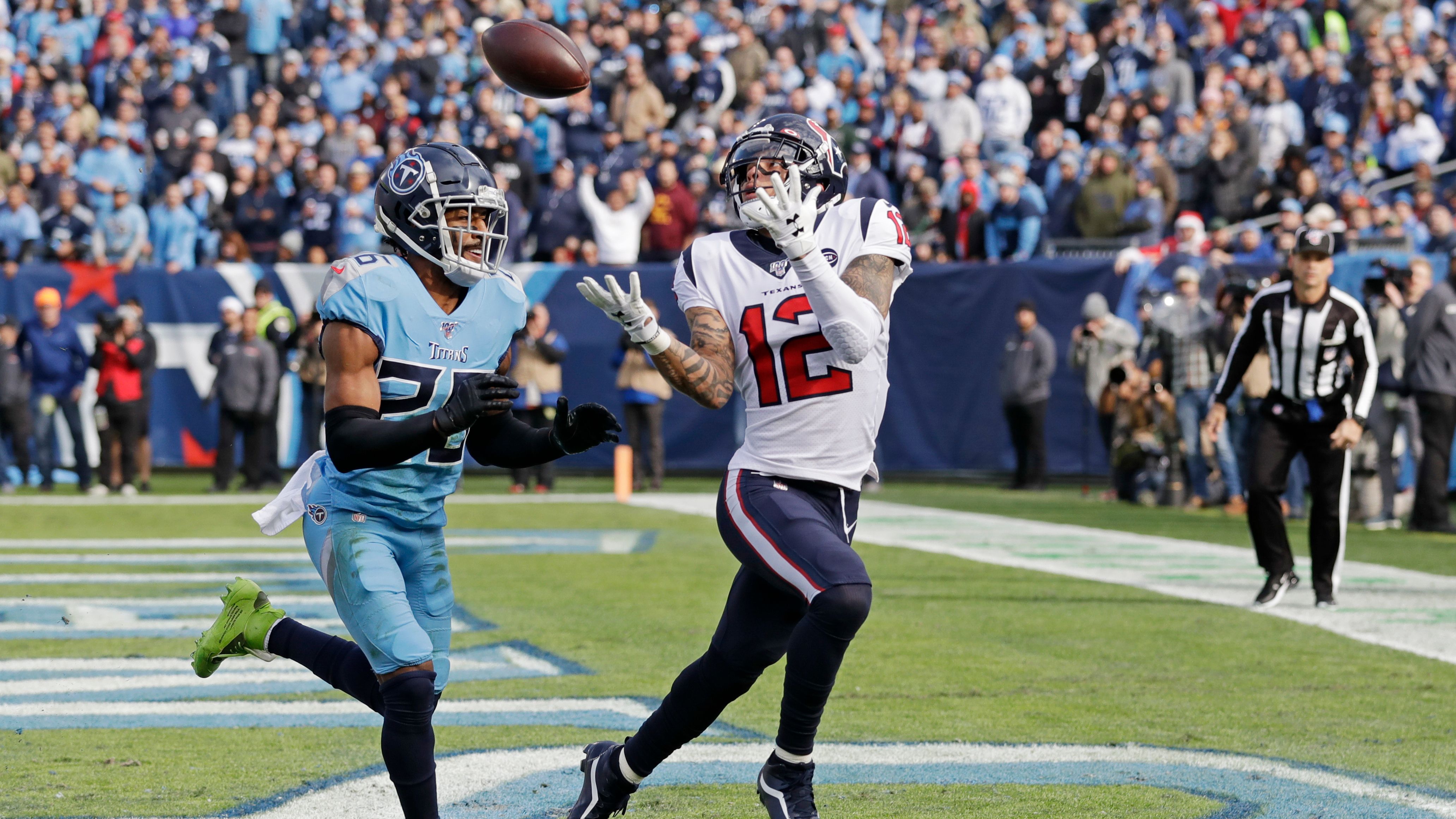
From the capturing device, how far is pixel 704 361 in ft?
13.5

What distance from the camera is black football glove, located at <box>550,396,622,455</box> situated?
3951 mm

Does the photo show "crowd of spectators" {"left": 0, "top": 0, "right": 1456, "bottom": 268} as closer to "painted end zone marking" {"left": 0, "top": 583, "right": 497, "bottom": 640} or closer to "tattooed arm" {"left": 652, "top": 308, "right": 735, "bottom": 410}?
"painted end zone marking" {"left": 0, "top": 583, "right": 497, "bottom": 640}

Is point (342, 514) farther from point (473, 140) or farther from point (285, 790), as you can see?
point (473, 140)

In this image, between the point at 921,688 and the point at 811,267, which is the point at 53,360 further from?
the point at 811,267

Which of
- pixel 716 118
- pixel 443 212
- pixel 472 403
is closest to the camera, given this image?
pixel 472 403

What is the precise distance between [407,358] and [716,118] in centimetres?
1512

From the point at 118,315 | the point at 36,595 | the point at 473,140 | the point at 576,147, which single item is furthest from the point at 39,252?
the point at 36,595

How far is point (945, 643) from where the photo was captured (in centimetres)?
717

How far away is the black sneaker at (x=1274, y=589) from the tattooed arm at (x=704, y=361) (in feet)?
15.9

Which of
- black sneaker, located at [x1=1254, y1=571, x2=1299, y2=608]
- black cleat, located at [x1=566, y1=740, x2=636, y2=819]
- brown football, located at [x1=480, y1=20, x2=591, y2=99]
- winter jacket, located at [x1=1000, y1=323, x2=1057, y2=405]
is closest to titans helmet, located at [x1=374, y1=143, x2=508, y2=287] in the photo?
black cleat, located at [x1=566, y1=740, x2=636, y2=819]

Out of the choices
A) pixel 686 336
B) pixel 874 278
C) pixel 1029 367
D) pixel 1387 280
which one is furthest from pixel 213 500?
pixel 874 278

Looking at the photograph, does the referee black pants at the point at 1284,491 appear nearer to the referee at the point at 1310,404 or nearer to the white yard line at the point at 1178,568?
the referee at the point at 1310,404

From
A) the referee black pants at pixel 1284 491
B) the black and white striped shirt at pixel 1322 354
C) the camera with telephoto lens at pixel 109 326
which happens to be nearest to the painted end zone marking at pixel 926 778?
the referee black pants at pixel 1284 491

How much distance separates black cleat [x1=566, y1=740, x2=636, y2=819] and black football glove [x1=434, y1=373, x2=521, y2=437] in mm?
971
